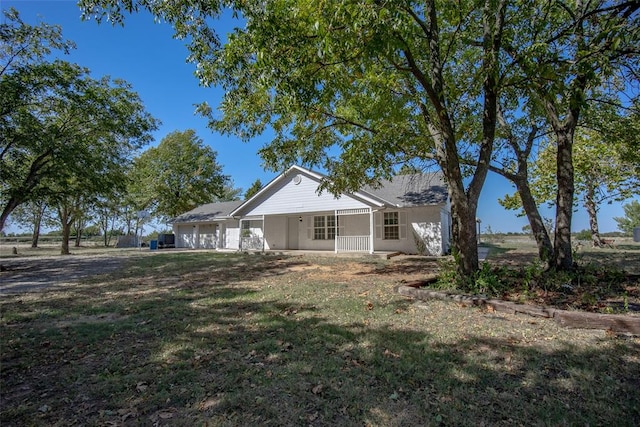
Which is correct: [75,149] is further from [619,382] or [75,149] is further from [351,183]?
[619,382]

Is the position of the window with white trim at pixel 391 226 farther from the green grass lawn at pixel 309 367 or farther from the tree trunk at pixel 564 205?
the green grass lawn at pixel 309 367

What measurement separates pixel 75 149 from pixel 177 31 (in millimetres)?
10249

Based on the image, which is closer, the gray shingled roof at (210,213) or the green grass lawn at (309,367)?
the green grass lawn at (309,367)

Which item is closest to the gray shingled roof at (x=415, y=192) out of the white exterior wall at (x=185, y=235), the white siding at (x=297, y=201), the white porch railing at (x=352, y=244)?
the white siding at (x=297, y=201)

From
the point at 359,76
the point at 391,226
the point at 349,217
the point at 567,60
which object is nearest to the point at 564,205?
the point at 567,60

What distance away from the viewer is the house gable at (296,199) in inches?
648

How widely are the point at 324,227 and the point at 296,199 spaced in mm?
A: 2584

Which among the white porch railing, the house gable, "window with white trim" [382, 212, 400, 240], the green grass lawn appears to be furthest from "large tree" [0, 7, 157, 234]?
"window with white trim" [382, 212, 400, 240]

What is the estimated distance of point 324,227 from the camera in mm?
19406

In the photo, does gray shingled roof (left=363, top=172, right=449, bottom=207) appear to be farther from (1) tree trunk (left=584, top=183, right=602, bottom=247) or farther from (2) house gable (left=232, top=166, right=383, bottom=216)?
(1) tree trunk (left=584, top=183, right=602, bottom=247)

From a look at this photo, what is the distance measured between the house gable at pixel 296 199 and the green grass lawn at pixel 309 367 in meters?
10.5

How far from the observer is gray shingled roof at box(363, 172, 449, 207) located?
52.5ft

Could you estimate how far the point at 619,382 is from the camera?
3.05 metres

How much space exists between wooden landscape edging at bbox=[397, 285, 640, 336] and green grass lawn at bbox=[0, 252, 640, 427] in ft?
0.64
